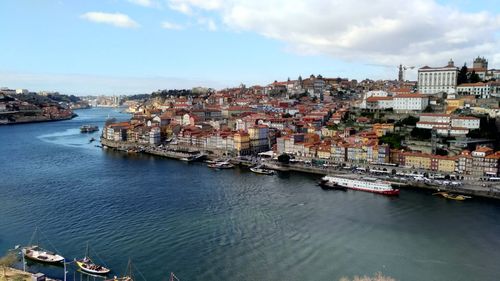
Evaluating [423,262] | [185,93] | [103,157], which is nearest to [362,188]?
[423,262]

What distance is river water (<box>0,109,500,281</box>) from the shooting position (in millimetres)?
8344

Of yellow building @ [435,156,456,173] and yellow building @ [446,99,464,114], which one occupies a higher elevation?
yellow building @ [446,99,464,114]

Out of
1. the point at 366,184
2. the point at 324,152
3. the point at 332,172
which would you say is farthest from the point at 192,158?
the point at 366,184

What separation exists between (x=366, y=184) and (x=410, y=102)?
9490 mm

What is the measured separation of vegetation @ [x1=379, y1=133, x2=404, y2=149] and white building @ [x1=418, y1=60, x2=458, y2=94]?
21.5ft

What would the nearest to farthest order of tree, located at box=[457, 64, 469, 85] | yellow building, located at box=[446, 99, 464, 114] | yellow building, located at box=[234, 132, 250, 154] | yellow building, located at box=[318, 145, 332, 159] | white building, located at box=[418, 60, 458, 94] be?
1. yellow building, located at box=[318, 145, 332, 159]
2. yellow building, located at box=[446, 99, 464, 114]
3. yellow building, located at box=[234, 132, 250, 154]
4. white building, located at box=[418, 60, 458, 94]
5. tree, located at box=[457, 64, 469, 85]

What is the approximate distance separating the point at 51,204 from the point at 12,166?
8.37m

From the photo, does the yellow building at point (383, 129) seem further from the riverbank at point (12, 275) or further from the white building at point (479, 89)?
the riverbank at point (12, 275)

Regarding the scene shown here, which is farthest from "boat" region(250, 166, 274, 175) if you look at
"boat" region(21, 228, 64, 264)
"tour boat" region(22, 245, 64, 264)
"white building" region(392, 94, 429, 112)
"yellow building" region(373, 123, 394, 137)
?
"tour boat" region(22, 245, 64, 264)

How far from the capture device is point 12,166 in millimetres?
19453

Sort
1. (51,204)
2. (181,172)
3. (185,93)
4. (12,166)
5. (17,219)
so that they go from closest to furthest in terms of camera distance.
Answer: (17,219), (51,204), (181,172), (12,166), (185,93)

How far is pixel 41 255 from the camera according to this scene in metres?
8.52

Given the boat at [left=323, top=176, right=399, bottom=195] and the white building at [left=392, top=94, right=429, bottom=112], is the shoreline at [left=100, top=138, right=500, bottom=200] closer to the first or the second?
the boat at [left=323, top=176, right=399, bottom=195]

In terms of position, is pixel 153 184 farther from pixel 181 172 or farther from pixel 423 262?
pixel 423 262
